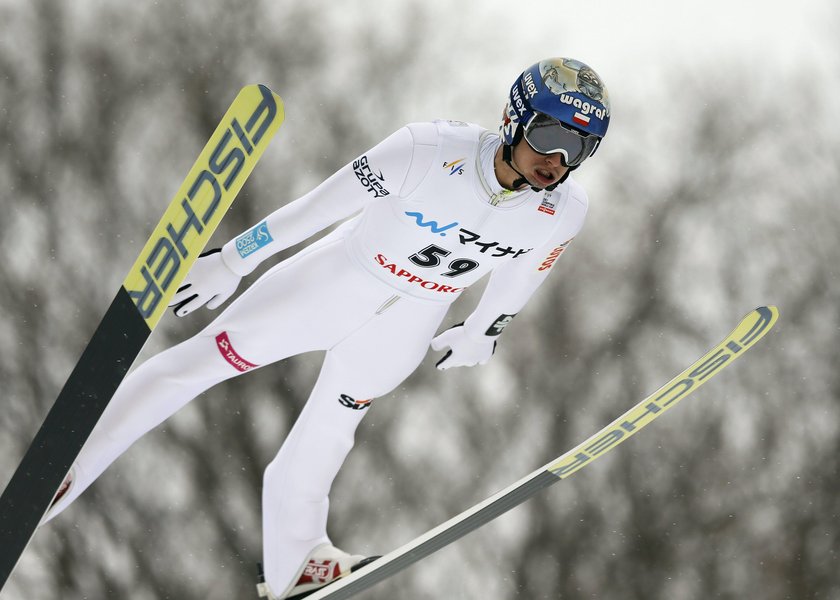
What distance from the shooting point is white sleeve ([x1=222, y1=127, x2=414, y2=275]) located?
9.19ft

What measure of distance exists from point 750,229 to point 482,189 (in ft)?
12.7

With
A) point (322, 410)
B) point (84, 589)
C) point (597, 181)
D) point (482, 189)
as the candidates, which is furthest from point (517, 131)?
point (84, 589)

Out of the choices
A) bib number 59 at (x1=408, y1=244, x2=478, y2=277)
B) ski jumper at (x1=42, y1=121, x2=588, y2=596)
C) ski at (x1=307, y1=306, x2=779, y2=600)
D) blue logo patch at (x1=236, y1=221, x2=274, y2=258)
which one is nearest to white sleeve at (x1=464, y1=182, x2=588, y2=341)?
ski jumper at (x1=42, y1=121, x2=588, y2=596)

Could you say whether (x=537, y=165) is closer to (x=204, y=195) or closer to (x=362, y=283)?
(x=362, y=283)

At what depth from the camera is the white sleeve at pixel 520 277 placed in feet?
9.89

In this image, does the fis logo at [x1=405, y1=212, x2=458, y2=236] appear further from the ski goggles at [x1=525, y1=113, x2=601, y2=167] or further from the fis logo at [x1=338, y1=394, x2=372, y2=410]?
the fis logo at [x1=338, y1=394, x2=372, y2=410]

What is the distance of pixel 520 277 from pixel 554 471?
1.74 feet

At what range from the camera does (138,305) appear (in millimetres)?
2732

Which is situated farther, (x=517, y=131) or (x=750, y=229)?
(x=750, y=229)

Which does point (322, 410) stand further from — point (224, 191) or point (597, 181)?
point (597, 181)

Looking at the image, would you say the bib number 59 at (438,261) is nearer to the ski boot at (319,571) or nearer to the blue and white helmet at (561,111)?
the blue and white helmet at (561,111)

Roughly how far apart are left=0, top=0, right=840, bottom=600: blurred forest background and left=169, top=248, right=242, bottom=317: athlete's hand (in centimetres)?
337

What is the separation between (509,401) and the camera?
6.46 meters

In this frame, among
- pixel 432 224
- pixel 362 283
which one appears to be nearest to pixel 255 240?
pixel 362 283
